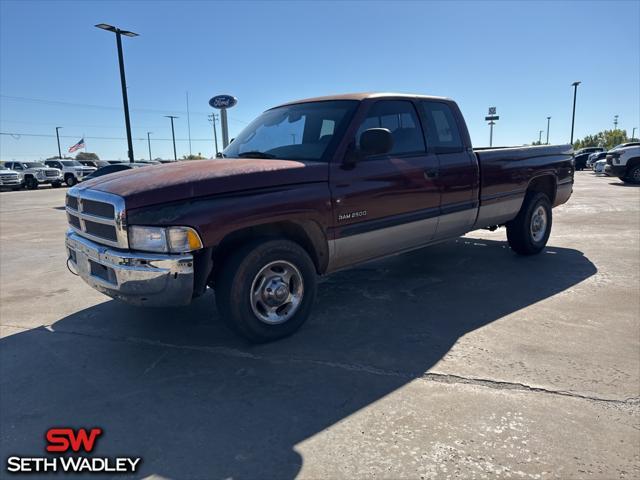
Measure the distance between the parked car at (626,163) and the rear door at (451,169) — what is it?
16436 millimetres

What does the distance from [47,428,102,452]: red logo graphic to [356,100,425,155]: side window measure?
3.18 metres

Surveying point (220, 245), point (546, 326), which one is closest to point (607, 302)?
point (546, 326)

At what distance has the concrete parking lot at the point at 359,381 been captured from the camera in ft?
7.54

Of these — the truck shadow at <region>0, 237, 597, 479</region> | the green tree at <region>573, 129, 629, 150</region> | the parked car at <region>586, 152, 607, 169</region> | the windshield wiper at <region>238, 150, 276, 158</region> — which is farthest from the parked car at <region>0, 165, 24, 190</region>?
the green tree at <region>573, 129, 629, 150</region>

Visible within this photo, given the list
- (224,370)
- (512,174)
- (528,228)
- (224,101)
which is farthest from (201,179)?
(224,101)

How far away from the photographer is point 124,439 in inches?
96.7

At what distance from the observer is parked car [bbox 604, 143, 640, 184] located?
57.9 feet

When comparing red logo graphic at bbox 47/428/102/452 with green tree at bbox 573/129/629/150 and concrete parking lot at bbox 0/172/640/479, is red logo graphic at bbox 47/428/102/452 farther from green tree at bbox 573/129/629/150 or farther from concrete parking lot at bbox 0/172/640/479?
green tree at bbox 573/129/629/150

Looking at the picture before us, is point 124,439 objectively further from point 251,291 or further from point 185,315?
point 185,315

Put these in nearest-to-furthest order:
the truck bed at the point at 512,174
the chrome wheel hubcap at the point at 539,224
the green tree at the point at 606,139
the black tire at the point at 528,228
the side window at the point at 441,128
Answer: the side window at the point at 441,128, the truck bed at the point at 512,174, the black tire at the point at 528,228, the chrome wheel hubcap at the point at 539,224, the green tree at the point at 606,139

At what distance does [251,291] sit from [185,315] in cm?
125

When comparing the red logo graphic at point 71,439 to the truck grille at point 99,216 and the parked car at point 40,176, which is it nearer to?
the truck grille at point 99,216

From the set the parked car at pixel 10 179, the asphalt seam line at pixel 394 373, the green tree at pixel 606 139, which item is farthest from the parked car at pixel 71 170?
the green tree at pixel 606 139

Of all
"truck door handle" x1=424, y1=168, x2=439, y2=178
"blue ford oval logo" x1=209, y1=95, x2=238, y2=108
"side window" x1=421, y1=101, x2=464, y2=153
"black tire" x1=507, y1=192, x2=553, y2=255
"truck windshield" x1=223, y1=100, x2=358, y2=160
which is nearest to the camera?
"truck windshield" x1=223, y1=100, x2=358, y2=160
